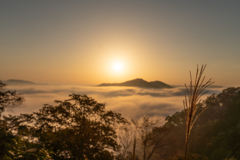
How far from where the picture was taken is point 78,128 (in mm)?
11930

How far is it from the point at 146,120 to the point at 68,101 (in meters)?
12.1

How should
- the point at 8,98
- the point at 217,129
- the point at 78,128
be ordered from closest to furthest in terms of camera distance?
the point at 78,128 → the point at 8,98 → the point at 217,129

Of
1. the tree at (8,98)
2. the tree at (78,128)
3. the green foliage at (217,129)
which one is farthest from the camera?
the green foliage at (217,129)

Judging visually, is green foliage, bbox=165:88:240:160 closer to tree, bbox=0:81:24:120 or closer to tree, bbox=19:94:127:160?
tree, bbox=19:94:127:160

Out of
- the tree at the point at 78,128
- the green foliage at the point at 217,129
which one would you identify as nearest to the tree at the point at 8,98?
the tree at the point at 78,128

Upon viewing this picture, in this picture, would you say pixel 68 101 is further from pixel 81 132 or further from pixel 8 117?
pixel 8 117

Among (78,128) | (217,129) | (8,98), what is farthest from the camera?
(217,129)

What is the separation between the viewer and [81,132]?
A: 38.1 feet

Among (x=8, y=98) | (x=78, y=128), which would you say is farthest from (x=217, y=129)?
(x=8, y=98)

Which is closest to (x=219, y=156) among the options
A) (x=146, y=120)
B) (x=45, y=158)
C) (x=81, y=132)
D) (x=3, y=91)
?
(x=146, y=120)

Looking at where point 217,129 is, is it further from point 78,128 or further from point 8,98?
point 8,98

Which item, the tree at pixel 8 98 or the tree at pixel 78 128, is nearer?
the tree at pixel 78 128

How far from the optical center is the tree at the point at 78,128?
37.5 feet

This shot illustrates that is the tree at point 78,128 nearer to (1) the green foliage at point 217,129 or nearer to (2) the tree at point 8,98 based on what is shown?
(2) the tree at point 8,98
